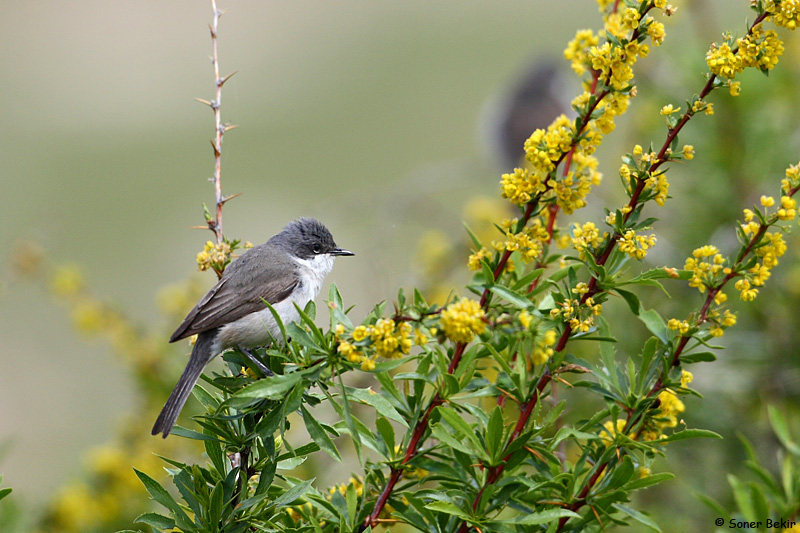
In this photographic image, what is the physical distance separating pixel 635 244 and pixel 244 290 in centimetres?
259

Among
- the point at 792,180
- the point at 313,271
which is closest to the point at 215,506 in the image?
the point at 792,180

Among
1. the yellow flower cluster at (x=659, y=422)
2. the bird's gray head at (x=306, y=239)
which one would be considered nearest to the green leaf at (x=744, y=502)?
the yellow flower cluster at (x=659, y=422)

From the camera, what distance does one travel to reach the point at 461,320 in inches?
73.6

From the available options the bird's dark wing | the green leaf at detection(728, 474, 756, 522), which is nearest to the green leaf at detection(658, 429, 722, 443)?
the green leaf at detection(728, 474, 756, 522)

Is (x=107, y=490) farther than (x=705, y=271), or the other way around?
(x=107, y=490)

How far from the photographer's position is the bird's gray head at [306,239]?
16.0 ft

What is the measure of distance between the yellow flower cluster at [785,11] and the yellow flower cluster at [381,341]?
1.38 meters

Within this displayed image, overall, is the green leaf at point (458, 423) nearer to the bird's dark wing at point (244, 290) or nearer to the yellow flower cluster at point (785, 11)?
the yellow flower cluster at point (785, 11)

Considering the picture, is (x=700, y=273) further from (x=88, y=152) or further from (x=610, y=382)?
(x=88, y=152)

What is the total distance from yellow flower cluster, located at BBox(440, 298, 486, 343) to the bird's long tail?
5.83ft

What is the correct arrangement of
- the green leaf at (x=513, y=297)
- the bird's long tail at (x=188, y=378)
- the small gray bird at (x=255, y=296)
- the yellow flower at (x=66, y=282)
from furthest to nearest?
the yellow flower at (x=66, y=282), the small gray bird at (x=255, y=296), the bird's long tail at (x=188, y=378), the green leaf at (x=513, y=297)

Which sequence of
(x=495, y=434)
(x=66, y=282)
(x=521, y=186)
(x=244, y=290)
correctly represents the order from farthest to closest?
(x=66, y=282) → (x=244, y=290) → (x=521, y=186) → (x=495, y=434)

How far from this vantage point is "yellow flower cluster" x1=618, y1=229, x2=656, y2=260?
2.20 m

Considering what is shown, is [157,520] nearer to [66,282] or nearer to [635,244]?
[635,244]
